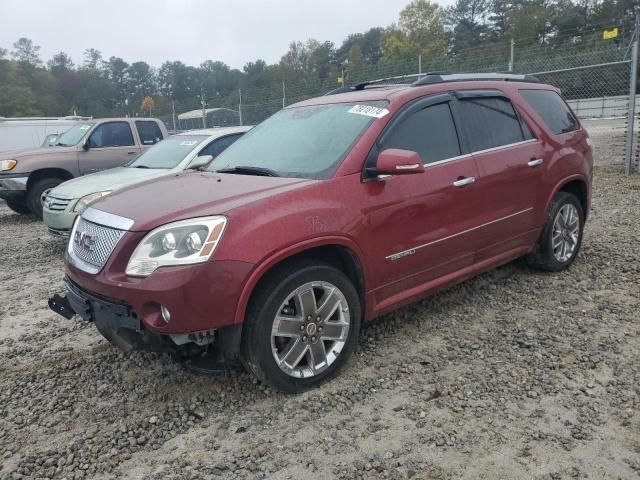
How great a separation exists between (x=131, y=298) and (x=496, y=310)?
2.82 meters

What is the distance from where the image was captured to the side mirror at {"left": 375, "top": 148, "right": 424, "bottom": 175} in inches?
124

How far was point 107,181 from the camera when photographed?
666 centimetres

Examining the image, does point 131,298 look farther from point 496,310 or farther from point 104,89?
point 104,89

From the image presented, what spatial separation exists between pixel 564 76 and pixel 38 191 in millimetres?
11734

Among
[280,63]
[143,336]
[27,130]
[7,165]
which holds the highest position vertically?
[280,63]

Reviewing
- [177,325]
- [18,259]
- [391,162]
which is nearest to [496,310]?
[391,162]

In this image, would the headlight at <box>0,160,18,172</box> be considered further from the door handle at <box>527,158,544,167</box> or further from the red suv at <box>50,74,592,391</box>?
the door handle at <box>527,158,544,167</box>

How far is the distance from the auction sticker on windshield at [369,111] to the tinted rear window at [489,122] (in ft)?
2.58

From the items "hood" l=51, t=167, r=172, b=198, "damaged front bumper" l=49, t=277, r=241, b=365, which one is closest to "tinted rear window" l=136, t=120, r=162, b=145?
"hood" l=51, t=167, r=172, b=198

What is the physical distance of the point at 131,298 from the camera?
2.72 m

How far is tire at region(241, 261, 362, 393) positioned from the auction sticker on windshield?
114 centimetres

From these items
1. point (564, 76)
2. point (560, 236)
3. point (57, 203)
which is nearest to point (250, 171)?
point (560, 236)

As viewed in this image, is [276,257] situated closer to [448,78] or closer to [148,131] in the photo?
[448,78]

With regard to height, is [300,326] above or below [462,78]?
below
